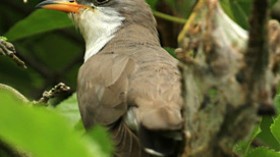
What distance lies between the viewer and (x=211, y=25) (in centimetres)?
261

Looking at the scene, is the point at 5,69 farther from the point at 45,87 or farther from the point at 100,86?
the point at 100,86

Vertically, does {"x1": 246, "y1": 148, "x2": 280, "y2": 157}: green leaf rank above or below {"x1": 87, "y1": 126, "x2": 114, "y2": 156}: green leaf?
below

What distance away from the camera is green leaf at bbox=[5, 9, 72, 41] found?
5.73m

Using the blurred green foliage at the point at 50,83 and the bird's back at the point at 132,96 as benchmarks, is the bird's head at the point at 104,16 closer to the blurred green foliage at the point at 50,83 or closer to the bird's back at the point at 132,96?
the blurred green foliage at the point at 50,83

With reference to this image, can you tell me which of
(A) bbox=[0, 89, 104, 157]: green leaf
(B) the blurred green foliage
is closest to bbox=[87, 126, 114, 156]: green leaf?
(B) the blurred green foliage

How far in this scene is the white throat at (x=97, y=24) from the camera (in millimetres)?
5844

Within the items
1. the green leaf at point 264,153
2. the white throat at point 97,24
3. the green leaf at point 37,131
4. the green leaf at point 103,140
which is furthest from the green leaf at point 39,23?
the green leaf at point 37,131

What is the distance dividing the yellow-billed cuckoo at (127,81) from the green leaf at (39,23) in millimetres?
80

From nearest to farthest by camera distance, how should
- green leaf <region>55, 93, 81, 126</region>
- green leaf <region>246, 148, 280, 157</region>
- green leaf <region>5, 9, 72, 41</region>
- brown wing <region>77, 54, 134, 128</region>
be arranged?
green leaf <region>246, 148, 280, 157</region>, brown wing <region>77, 54, 134, 128</region>, green leaf <region>55, 93, 81, 126</region>, green leaf <region>5, 9, 72, 41</region>

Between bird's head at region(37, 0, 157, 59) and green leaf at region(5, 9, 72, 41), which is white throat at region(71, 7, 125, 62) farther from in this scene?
green leaf at region(5, 9, 72, 41)

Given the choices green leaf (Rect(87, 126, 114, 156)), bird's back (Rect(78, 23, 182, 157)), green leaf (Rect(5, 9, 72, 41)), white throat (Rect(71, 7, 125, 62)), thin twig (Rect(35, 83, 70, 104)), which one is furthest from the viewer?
white throat (Rect(71, 7, 125, 62))

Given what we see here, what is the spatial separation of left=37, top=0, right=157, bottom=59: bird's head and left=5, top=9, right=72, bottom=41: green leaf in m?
Answer: 0.08

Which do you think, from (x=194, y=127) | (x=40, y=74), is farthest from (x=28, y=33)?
(x=194, y=127)

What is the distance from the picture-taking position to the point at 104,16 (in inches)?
240
